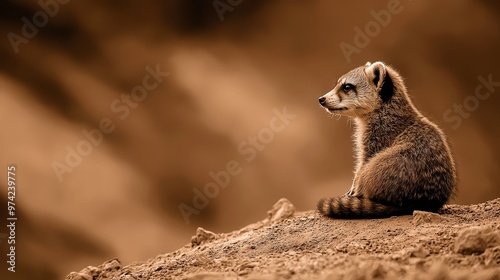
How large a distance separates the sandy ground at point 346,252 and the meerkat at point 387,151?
174 mm

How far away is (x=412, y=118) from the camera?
6516 mm

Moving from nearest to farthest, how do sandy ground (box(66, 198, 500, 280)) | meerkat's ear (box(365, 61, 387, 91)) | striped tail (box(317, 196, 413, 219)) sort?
sandy ground (box(66, 198, 500, 280)), striped tail (box(317, 196, 413, 219)), meerkat's ear (box(365, 61, 387, 91))

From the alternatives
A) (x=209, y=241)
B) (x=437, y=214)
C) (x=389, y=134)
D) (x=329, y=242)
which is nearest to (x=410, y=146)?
(x=389, y=134)

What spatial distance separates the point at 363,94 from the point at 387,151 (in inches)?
26.5

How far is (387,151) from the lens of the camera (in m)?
6.27

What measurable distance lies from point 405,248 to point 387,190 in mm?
1061

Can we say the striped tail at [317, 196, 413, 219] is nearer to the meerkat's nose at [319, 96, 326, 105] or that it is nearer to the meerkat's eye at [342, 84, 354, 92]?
the meerkat's nose at [319, 96, 326, 105]

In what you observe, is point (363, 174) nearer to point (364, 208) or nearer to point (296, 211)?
point (364, 208)

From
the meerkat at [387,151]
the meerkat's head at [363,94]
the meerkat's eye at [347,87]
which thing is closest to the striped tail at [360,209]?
the meerkat at [387,151]

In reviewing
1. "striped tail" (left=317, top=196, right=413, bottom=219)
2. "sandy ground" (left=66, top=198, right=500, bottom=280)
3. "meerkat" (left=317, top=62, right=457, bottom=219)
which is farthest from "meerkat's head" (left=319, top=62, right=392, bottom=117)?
"sandy ground" (left=66, top=198, right=500, bottom=280)

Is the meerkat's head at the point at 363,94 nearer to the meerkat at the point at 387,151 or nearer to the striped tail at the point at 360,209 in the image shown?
the meerkat at the point at 387,151

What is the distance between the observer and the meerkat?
6082 mm

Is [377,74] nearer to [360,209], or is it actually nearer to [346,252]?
[360,209]

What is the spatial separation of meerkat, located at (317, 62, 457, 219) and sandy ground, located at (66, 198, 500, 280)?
174 mm
